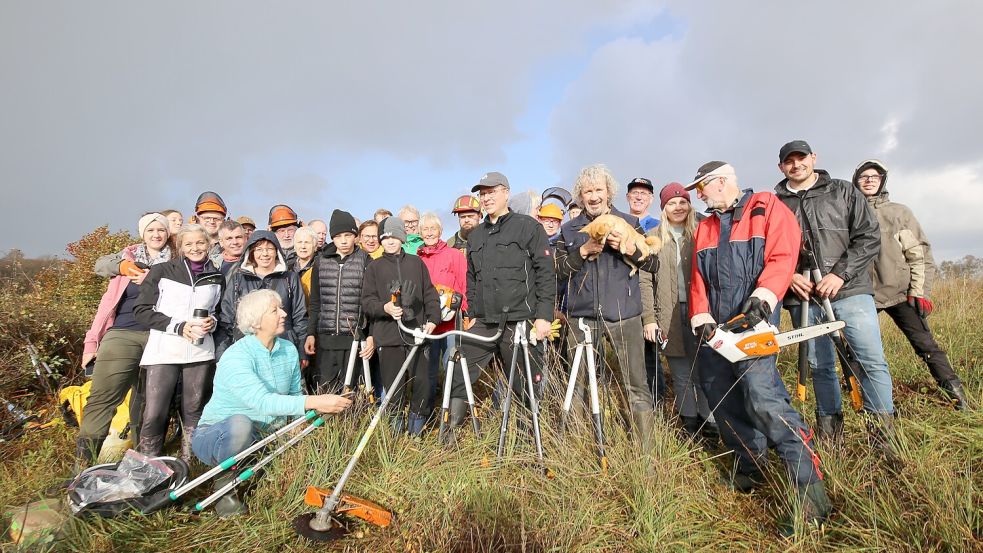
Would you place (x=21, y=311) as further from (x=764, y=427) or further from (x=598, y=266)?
(x=764, y=427)

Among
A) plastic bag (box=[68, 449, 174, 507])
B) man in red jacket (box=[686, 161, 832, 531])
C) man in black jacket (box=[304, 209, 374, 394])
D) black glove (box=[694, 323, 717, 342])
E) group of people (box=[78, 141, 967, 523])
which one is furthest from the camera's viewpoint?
man in black jacket (box=[304, 209, 374, 394])

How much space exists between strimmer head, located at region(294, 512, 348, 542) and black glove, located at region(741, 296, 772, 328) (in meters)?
2.63

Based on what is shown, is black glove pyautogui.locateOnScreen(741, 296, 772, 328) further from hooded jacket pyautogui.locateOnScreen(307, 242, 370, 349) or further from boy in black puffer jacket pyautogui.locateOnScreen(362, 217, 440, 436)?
hooded jacket pyautogui.locateOnScreen(307, 242, 370, 349)

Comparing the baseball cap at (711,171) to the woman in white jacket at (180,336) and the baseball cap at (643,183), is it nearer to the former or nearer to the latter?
the baseball cap at (643,183)

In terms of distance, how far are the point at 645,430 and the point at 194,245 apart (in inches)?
163

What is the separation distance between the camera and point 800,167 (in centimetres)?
357

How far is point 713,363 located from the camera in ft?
10.6

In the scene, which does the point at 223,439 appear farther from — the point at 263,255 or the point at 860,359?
the point at 860,359

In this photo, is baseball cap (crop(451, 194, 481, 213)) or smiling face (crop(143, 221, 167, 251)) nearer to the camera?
smiling face (crop(143, 221, 167, 251))

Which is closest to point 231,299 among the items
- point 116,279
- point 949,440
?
point 116,279

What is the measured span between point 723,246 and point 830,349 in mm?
1347

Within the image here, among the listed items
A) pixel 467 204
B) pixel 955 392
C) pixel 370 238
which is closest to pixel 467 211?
pixel 467 204

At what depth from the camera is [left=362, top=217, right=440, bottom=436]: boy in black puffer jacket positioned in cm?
417

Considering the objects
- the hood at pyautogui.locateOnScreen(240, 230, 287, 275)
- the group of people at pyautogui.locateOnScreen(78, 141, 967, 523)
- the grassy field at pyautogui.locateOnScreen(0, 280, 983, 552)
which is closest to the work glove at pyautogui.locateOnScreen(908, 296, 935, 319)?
the group of people at pyautogui.locateOnScreen(78, 141, 967, 523)
